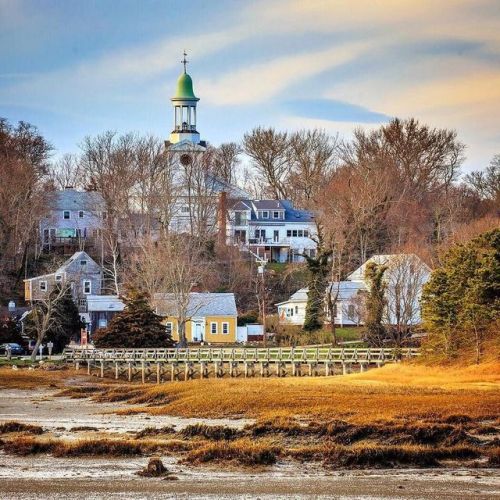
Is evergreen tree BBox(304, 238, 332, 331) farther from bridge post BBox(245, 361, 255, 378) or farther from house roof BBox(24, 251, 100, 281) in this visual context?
house roof BBox(24, 251, 100, 281)

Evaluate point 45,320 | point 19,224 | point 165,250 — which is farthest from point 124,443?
point 19,224

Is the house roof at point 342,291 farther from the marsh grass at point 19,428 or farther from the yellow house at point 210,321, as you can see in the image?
the marsh grass at point 19,428

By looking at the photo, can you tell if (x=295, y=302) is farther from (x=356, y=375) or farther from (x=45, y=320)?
(x=356, y=375)

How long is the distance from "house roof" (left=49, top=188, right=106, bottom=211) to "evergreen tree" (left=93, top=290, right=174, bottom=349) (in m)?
38.4

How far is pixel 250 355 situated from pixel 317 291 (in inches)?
674

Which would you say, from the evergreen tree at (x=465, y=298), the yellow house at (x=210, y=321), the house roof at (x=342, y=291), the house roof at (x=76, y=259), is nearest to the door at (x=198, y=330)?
the yellow house at (x=210, y=321)

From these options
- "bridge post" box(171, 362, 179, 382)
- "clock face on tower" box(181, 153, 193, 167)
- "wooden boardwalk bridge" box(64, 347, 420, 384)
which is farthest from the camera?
"clock face on tower" box(181, 153, 193, 167)

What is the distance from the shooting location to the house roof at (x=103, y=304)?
92.5 meters

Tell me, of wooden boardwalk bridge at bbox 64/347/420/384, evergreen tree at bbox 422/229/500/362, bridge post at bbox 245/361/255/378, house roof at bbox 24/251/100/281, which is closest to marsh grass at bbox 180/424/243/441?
evergreen tree at bbox 422/229/500/362

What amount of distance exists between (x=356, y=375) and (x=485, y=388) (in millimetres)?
12145

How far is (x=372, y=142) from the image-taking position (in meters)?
137

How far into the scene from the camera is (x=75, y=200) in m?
122

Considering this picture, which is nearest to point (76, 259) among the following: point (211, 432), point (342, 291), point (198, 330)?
point (198, 330)

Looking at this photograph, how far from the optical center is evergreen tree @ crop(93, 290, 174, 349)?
79375 millimetres
